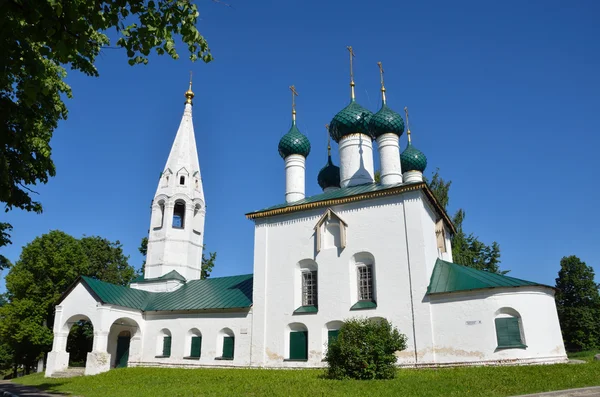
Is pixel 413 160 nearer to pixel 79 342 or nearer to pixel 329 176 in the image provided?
pixel 329 176

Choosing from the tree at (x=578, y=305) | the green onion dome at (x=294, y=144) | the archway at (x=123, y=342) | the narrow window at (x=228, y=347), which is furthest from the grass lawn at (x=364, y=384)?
the tree at (x=578, y=305)

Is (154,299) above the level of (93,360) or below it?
above

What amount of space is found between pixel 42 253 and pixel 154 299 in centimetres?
931

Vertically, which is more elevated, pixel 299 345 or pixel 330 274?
pixel 330 274

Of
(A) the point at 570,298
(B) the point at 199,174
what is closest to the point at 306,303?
(B) the point at 199,174

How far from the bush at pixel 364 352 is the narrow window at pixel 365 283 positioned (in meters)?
3.27

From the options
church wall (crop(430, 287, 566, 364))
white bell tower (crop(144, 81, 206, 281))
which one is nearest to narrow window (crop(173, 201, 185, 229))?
white bell tower (crop(144, 81, 206, 281))

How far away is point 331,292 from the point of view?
16469mm

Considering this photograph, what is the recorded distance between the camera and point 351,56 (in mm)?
Answer: 21953

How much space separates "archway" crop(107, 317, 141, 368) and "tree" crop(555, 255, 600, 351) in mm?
28247

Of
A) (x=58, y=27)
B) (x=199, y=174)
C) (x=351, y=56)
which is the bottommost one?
(x=58, y=27)

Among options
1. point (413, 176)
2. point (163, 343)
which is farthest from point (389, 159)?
point (163, 343)

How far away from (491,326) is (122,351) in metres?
15.8

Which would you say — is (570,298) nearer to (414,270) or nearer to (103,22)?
(414,270)
